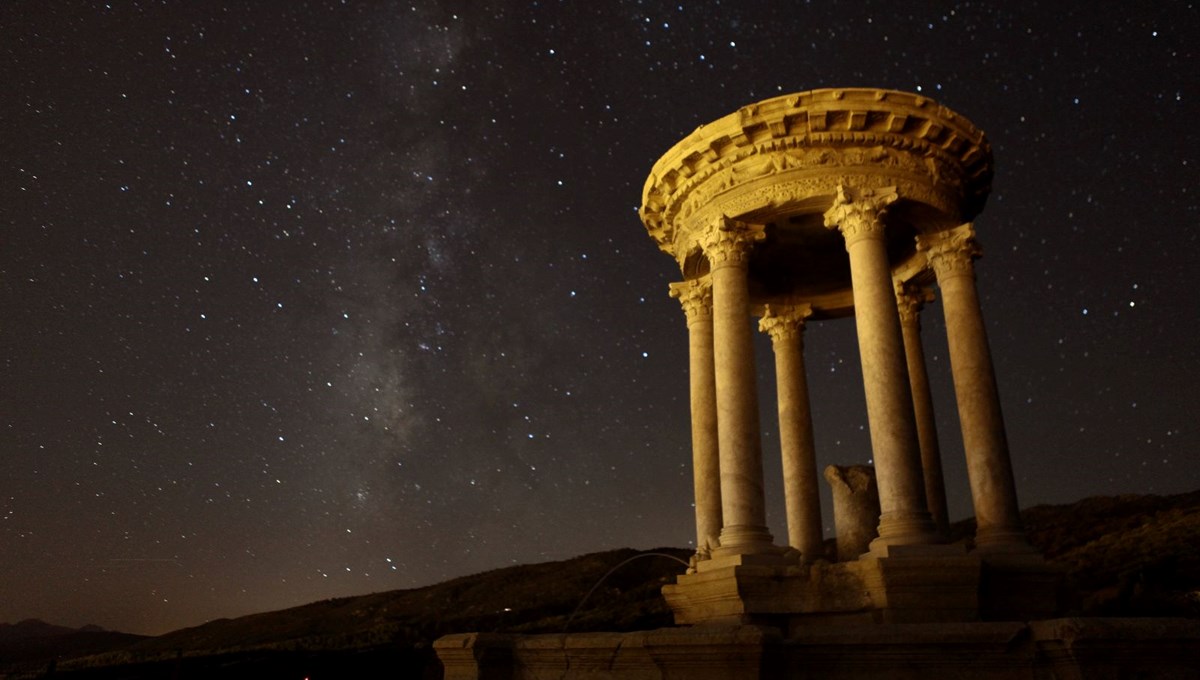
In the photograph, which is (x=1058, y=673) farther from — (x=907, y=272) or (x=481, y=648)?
(x=907, y=272)

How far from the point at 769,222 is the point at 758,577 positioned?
7.82 meters

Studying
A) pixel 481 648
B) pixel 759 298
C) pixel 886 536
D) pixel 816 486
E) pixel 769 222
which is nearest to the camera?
pixel 481 648

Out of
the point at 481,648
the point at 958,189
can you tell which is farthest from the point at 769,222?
the point at 481,648

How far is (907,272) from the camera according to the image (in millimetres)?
20594

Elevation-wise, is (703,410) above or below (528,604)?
above

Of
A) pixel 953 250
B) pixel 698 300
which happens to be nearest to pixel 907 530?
pixel 953 250

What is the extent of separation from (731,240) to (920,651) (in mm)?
11377

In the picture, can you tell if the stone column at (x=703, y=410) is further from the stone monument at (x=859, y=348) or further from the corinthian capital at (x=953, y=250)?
the corinthian capital at (x=953, y=250)

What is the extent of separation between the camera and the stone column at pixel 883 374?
14.2m

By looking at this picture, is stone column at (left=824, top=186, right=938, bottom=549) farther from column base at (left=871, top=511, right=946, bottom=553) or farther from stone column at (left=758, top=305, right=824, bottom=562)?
stone column at (left=758, top=305, right=824, bottom=562)

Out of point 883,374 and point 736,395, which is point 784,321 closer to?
point 736,395

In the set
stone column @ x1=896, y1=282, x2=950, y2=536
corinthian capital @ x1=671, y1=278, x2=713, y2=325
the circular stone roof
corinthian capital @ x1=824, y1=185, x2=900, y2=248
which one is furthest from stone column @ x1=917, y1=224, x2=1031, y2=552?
corinthian capital @ x1=671, y1=278, x2=713, y2=325

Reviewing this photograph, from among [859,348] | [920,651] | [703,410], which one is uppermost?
[859,348]

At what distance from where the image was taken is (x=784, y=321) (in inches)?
878
